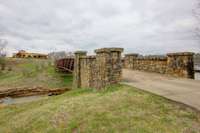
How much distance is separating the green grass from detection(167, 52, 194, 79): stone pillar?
156 inches

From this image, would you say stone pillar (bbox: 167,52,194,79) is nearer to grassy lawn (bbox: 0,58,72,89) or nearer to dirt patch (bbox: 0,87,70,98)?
dirt patch (bbox: 0,87,70,98)

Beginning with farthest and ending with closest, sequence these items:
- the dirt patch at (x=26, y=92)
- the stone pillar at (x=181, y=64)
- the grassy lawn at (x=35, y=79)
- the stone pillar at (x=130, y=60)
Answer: the grassy lawn at (x=35, y=79) → the dirt patch at (x=26, y=92) → the stone pillar at (x=130, y=60) → the stone pillar at (x=181, y=64)

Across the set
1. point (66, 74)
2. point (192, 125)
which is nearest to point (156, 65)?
point (192, 125)

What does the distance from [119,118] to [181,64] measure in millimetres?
5812

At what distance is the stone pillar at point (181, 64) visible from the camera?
8.04 metres

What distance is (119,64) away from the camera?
688 centimetres

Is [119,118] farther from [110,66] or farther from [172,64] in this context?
[172,64]

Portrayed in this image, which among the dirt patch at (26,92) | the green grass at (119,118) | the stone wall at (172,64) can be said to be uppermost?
the stone wall at (172,64)

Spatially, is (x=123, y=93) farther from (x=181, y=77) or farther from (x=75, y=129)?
(x=181, y=77)

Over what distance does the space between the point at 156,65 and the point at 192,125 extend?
22.5ft

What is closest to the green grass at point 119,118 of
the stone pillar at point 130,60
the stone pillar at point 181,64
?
the stone pillar at point 181,64

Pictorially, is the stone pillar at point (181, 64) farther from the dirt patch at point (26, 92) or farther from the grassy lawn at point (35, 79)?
the grassy lawn at point (35, 79)

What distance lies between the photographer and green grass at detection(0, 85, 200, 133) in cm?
344

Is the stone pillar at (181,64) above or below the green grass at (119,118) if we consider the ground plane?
above
